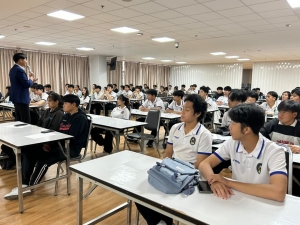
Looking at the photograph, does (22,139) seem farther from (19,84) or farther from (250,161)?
(250,161)

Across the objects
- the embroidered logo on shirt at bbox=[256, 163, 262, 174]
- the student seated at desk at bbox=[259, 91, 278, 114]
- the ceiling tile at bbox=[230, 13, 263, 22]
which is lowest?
the embroidered logo on shirt at bbox=[256, 163, 262, 174]

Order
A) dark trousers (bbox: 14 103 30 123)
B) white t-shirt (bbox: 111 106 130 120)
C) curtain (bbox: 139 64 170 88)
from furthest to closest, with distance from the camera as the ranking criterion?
curtain (bbox: 139 64 170 88)
white t-shirt (bbox: 111 106 130 120)
dark trousers (bbox: 14 103 30 123)

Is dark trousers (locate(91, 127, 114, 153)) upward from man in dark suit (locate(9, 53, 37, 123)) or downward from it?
downward

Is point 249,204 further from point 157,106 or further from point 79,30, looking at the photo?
point 79,30

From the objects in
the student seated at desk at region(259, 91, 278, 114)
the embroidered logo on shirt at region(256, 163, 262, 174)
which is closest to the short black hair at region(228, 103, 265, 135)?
the embroidered logo on shirt at region(256, 163, 262, 174)

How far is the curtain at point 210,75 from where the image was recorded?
14.0 metres

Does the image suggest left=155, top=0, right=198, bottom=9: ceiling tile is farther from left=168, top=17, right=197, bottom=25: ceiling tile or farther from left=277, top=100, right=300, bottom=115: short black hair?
left=277, top=100, right=300, bottom=115: short black hair

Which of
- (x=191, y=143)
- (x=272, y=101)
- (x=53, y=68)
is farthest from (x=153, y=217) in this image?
(x=53, y=68)

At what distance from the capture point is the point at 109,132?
13.7 feet

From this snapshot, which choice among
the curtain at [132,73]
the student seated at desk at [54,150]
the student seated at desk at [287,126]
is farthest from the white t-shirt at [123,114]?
the curtain at [132,73]

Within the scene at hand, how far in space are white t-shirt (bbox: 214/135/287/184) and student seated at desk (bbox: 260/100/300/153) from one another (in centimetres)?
105

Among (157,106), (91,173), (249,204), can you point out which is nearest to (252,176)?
(249,204)

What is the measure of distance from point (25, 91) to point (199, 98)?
9.79 ft

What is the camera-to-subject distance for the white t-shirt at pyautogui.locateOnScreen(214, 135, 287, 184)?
134 centimetres
